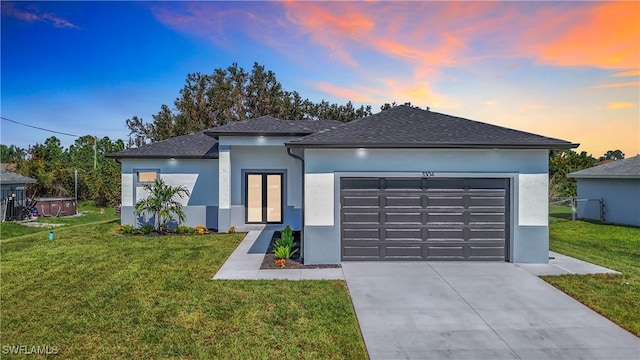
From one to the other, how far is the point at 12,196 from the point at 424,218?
23.6 m

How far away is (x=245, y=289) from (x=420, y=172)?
201 inches

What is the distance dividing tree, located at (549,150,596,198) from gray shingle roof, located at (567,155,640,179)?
10.1 meters

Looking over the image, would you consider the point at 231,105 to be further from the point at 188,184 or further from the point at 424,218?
the point at 424,218

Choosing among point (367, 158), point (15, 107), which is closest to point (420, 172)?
point (367, 158)

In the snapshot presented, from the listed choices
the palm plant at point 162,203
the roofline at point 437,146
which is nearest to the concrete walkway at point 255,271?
the roofline at point 437,146

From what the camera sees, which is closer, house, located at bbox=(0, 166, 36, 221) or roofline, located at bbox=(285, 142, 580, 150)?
roofline, located at bbox=(285, 142, 580, 150)

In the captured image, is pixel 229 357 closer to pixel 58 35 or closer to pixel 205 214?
pixel 205 214

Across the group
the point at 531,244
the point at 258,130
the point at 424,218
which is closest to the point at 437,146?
the point at 424,218

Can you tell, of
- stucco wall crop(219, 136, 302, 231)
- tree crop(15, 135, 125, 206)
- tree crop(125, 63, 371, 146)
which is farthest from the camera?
tree crop(125, 63, 371, 146)

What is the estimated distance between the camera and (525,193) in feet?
27.4

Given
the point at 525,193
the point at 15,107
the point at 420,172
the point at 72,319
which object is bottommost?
the point at 72,319

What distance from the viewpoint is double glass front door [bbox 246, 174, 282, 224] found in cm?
1452

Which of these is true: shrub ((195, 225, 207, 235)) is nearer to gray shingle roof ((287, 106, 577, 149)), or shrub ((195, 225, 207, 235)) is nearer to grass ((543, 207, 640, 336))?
gray shingle roof ((287, 106, 577, 149))

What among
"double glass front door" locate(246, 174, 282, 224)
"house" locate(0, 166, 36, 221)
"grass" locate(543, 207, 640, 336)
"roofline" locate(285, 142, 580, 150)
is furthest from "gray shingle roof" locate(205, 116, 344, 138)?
"house" locate(0, 166, 36, 221)
